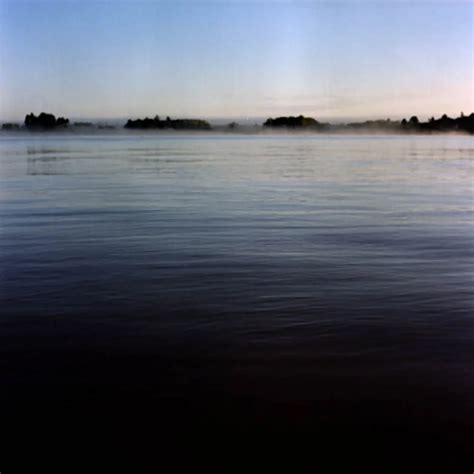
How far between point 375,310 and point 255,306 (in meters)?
1.52

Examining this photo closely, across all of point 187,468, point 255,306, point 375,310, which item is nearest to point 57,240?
point 255,306

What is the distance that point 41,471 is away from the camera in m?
5.05

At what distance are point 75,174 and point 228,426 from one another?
3123 centimetres

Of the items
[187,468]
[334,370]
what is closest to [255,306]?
[334,370]

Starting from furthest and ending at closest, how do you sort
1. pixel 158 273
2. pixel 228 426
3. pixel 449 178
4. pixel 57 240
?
pixel 449 178
pixel 57 240
pixel 158 273
pixel 228 426

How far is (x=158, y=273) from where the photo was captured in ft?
36.6

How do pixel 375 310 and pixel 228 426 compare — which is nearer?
pixel 228 426

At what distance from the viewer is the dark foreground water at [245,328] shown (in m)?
5.82

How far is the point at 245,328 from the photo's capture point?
8070mm

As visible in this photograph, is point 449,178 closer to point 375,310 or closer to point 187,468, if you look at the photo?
point 375,310

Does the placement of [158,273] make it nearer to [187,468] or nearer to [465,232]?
[187,468]

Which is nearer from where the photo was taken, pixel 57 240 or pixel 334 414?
pixel 334 414

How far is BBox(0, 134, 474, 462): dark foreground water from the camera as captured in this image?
19.1 ft

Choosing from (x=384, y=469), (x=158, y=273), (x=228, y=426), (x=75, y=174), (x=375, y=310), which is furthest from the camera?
(x=75, y=174)
